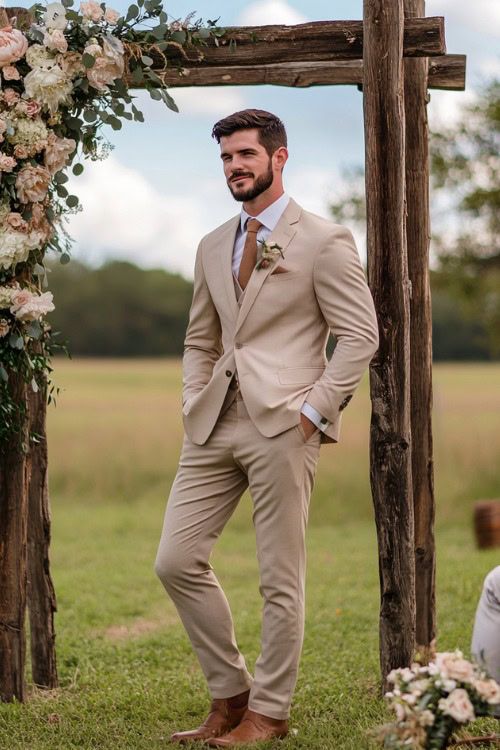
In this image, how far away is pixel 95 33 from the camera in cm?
493

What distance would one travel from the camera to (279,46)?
5.07m

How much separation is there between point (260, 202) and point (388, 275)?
660mm

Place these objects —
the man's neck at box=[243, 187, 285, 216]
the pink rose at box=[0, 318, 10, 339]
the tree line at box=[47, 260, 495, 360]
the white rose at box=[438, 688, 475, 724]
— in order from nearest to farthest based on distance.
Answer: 1. the white rose at box=[438, 688, 475, 724]
2. the man's neck at box=[243, 187, 285, 216]
3. the pink rose at box=[0, 318, 10, 339]
4. the tree line at box=[47, 260, 495, 360]

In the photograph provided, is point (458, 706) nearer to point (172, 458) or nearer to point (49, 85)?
point (49, 85)

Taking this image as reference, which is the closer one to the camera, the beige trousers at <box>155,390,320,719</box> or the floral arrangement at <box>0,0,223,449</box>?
the beige trousers at <box>155,390,320,719</box>

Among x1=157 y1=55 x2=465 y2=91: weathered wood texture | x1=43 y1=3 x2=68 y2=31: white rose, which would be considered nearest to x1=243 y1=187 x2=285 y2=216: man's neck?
x1=157 y1=55 x2=465 y2=91: weathered wood texture

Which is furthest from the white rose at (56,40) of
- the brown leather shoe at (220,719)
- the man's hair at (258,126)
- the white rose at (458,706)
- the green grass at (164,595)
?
the white rose at (458,706)

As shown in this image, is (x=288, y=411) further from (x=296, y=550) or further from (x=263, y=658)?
(x=263, y=658)

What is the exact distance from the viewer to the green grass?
5000mm

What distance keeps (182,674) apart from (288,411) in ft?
7.37

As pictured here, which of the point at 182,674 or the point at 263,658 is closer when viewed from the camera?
the point at 263,658

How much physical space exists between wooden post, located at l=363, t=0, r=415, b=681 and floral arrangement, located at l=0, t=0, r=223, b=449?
782 mm

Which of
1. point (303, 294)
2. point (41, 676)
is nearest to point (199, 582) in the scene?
point (303, 294)

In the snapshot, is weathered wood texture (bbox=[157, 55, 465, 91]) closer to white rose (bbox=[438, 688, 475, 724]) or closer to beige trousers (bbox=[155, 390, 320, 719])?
beige trousers (bbox=[155, 390, 320, 719])
